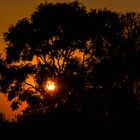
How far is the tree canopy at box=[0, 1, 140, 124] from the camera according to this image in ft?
218

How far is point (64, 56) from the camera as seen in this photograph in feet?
223

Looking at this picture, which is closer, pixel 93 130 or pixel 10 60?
pixel 93 130

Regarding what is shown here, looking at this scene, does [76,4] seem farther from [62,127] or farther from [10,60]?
[62,127]

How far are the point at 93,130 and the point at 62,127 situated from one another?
2.55 metres

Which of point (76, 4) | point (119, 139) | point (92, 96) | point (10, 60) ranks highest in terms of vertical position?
point (76, 4)

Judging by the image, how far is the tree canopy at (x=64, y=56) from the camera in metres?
66.5

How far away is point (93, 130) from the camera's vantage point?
37000 millimetres

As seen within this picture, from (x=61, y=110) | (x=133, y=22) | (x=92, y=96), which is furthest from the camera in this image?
(x=133, y=22)

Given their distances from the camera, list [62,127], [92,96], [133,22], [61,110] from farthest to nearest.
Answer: [133,22] < [92,96] < [61,110] < [62,127]

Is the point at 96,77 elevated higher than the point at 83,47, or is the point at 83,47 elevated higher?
the point at 83,47

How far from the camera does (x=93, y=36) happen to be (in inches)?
2687

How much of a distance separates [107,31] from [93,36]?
2.43 m

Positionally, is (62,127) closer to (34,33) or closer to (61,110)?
(61,110)

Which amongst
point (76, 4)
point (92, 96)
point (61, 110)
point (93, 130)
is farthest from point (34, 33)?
point (93, 130)
